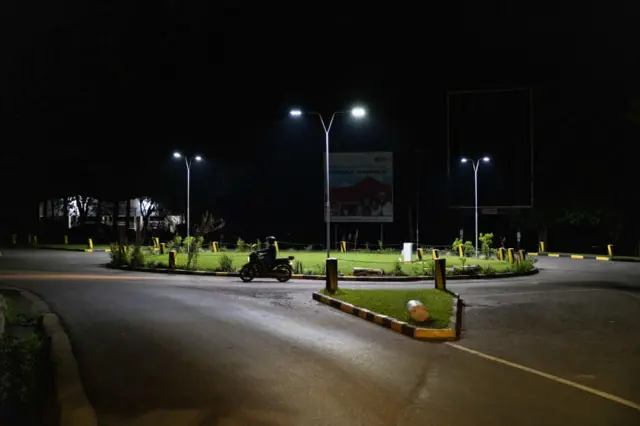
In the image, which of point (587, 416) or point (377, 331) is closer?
point (587, 416)

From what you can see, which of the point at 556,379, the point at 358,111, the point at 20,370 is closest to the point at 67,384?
the point at 20,370

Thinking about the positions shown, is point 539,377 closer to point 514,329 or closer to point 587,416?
point 587,416

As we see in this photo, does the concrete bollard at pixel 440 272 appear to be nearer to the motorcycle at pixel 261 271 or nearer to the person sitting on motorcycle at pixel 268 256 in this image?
the motorcycle at pixel 261 271

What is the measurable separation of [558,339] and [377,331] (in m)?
3.24

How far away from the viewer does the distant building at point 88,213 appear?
236 feet

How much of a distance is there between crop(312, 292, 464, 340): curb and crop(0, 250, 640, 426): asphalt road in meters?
0.31

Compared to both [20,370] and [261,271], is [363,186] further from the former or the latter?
[20,370]

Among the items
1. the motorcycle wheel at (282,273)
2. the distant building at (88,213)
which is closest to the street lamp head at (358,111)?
the motorcycle wheel at (282,273)

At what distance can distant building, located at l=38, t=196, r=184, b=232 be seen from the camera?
7200 centimetres

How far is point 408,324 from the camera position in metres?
12.0

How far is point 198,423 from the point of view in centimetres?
604

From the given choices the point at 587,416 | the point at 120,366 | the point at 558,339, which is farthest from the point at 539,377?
the point at 120,366

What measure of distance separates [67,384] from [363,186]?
129 feet

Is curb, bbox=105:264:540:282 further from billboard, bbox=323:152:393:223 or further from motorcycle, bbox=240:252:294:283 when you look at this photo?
billboard, bbox=323:152:393:223
